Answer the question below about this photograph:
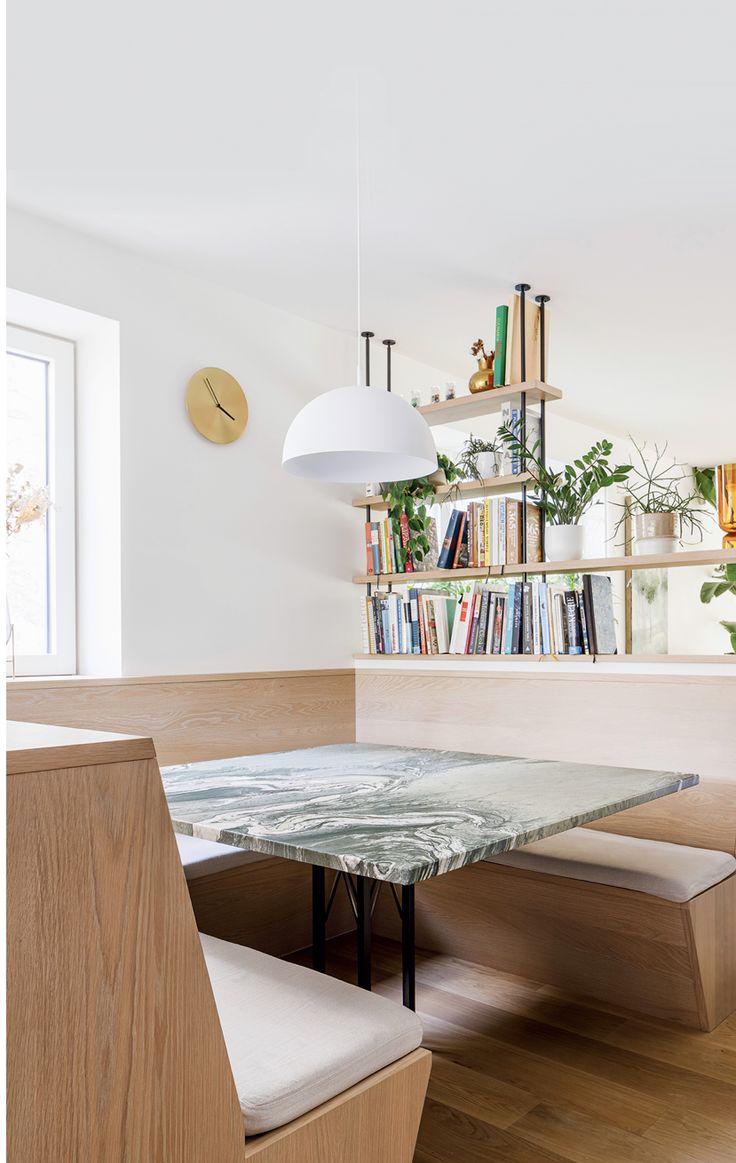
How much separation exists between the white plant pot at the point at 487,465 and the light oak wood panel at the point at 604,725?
2.69 feet

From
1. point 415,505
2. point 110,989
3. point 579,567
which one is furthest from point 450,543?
point 110,989

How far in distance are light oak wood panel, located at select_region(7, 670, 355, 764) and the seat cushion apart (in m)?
1.52

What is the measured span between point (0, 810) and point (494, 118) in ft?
7.64

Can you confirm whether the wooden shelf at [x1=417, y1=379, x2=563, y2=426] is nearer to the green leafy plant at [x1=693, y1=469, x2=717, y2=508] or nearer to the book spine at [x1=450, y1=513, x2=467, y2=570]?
the book spine at [x1=450, y1=513, x2=467, y2=570]

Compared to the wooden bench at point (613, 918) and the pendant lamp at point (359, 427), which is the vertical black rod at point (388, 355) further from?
the wooden bench at point (613, 918)

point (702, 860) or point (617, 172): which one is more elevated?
point (617, 172)

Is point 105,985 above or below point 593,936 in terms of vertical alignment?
above

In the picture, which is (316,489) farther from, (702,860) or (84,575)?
(702,860)

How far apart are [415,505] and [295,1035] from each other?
2.80 metres

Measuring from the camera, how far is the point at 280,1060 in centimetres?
119

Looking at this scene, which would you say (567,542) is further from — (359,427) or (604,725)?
(359,427)

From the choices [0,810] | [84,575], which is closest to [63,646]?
[84,575]

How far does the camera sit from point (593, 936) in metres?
2.37

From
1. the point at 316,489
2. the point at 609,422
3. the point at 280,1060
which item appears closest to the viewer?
the point at 280,1060
